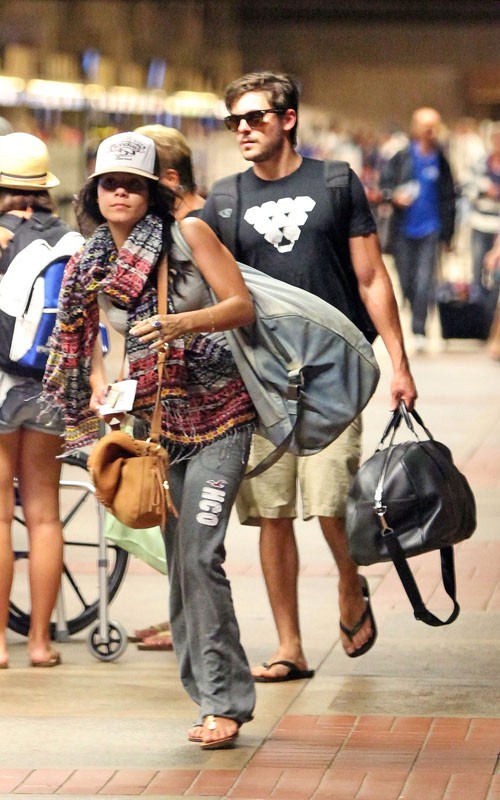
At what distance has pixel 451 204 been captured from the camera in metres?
16.8

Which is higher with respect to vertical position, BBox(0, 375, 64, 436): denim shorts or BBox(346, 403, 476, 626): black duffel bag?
BBox(0, 375, 64, 436): denim shorts

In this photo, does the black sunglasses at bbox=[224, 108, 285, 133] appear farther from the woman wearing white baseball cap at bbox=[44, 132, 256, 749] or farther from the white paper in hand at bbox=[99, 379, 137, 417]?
the white paper in hand at bbox=[99, 379, 137, 417]

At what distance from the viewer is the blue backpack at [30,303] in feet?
20.2

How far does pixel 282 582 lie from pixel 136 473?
1327 millimetres

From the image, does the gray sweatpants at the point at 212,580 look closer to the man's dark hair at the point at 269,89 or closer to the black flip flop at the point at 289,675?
the black flip flop at the point at 289,675

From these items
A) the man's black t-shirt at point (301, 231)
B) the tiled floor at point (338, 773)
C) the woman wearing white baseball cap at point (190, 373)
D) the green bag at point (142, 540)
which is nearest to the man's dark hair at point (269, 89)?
the man's black t-shirt at point (301, 231)

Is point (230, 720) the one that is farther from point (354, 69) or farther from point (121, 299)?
point (354, 69)

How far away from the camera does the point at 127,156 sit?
16.8ft

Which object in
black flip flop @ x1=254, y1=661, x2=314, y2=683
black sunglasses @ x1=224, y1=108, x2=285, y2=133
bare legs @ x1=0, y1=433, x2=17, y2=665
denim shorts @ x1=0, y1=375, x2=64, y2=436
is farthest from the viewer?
bare legs @ x1=0, y1=433, x2=17, y2=665

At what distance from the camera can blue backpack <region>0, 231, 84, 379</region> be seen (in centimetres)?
616

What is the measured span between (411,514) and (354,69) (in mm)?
53982

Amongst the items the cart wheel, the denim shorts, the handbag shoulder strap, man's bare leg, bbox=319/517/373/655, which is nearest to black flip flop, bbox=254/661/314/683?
man's bare leg, bbox=319/517/373/655

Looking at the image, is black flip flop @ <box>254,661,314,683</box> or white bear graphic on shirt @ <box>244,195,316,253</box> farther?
black flip flop @ <box>254,661,314,683</box>

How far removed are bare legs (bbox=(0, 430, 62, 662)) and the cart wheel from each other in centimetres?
16
